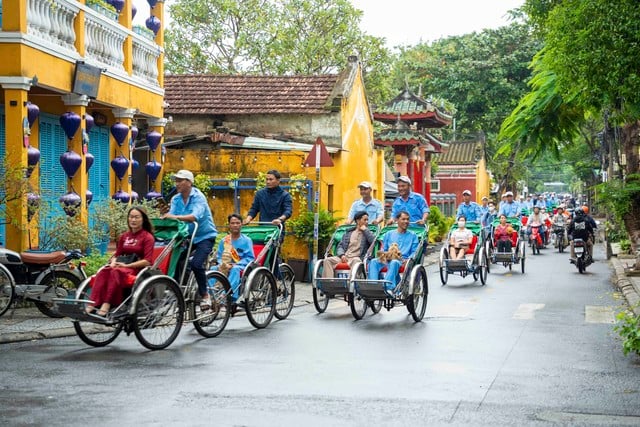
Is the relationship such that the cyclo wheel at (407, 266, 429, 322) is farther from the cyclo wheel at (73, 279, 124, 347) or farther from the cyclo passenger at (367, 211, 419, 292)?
the cyclo wheel at (73, 279, 124, 347)

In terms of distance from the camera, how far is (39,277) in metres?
13.1

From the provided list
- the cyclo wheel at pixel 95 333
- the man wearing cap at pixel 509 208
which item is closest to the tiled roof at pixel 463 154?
the man wearing cap at pixel 509 208

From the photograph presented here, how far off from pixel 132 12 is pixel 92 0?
2112 mm

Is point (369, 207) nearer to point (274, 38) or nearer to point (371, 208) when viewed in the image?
point (371, 208)

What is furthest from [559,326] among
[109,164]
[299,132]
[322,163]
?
[299,132]

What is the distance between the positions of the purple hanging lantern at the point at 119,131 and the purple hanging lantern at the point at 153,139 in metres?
1.59

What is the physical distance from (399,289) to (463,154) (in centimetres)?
5076

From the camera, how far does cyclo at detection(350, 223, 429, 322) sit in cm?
1330

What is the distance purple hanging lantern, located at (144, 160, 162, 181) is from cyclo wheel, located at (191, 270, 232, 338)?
32.0 ft

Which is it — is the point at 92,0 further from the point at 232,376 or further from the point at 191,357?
the point at 232,376

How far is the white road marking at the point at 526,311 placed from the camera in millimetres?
14430

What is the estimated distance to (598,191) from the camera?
854 inches

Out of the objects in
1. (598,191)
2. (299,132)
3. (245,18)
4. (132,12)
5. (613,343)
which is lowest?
(613,343)

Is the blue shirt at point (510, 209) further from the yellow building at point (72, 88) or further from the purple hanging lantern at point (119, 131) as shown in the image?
the purple hanging lantern at point (119, 131)
